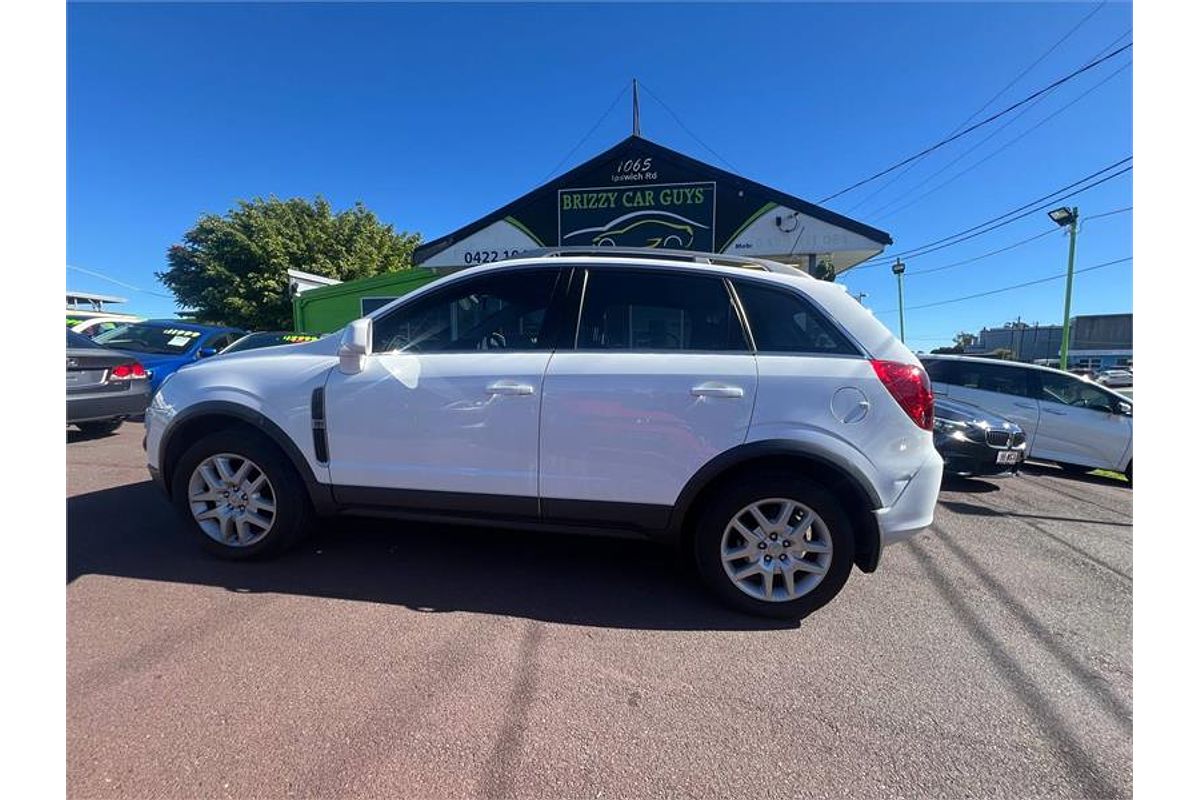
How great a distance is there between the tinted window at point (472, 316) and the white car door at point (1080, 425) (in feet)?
26.4

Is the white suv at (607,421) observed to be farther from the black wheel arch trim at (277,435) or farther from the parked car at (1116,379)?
the parked car at (1116,379)

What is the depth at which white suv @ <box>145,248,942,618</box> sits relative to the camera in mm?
2619

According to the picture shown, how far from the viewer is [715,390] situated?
104 inches

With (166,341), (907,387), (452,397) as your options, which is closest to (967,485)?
(907,387)

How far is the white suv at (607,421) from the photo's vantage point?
8.59 feet

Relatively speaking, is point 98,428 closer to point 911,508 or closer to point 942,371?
point 911,508

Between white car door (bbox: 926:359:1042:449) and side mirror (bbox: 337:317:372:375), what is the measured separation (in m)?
7.52

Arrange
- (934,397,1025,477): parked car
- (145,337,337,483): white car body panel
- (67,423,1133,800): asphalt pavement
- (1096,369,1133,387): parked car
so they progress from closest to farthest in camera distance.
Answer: (67,423,1133,800): asphalt pavement
(145,337,337,483): white car body panel
(934,397,1025,477): parked car
(1096,369,1133,387): parked car

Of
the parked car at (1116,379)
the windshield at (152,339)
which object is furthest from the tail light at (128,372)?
the parked car at (1116,379)

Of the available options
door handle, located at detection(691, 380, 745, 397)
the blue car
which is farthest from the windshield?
door handle, located at detection(691, 380, 745, 397)

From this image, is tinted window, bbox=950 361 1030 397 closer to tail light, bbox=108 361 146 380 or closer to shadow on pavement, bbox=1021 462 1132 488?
shadow on pavement, bbox=1021 462 1132 488

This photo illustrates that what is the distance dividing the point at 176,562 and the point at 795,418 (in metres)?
3.89

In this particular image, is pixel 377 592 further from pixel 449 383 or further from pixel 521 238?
pixel 521 238

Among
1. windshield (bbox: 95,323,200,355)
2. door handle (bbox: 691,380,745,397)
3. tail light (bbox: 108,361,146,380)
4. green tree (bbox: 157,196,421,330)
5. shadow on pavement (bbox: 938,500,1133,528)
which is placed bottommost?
shadow on pavement (bbox: 938,500,1133,528)
